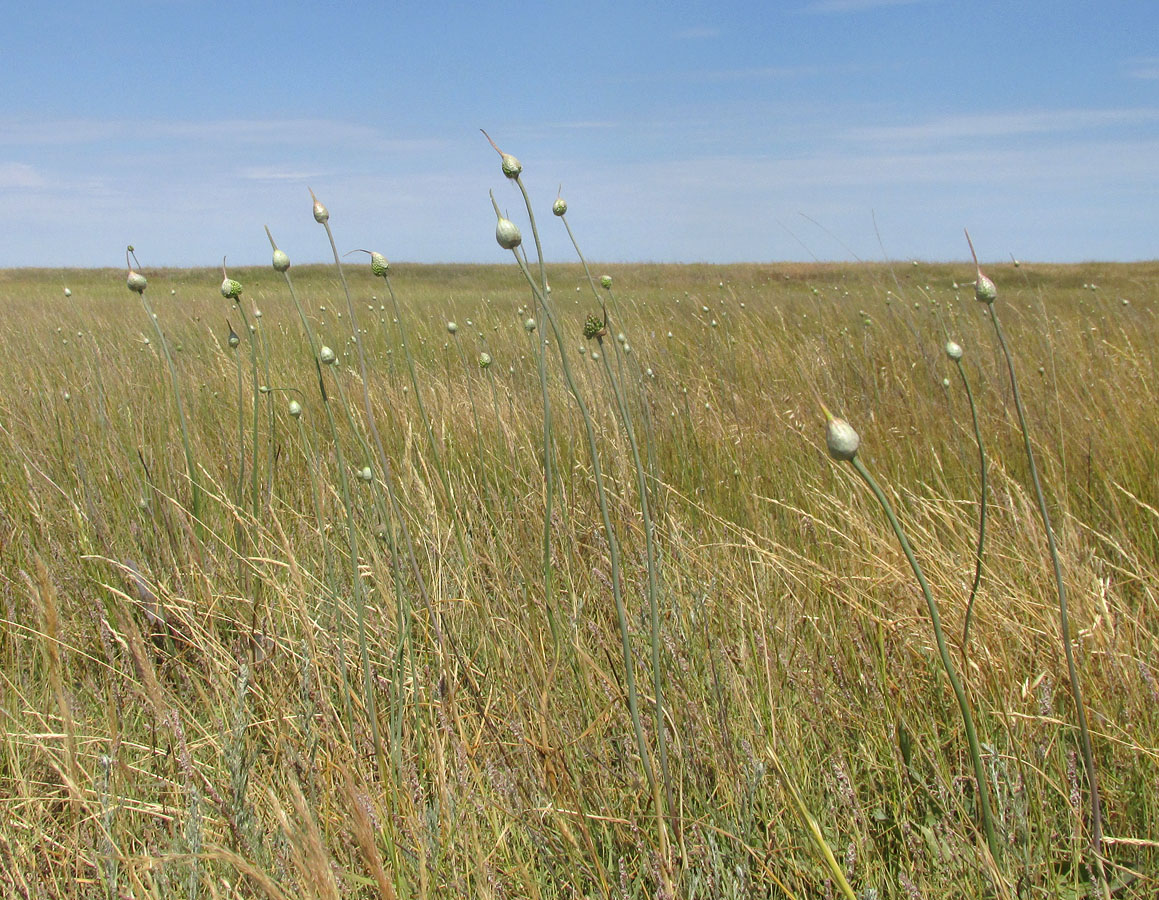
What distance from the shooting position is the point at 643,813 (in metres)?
1.41

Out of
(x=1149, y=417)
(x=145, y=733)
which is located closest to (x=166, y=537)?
(x=145, y=733)

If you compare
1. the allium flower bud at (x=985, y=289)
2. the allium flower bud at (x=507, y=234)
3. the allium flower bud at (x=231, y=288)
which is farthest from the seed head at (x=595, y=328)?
the allium flower bud at (x=231, y=288)

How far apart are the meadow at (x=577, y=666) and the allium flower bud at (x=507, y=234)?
0.21 m

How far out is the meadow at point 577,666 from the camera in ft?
4.18

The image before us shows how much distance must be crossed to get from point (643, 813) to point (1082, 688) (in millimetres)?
953

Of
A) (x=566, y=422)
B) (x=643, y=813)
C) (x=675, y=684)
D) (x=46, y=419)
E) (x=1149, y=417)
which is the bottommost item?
(x=643, y=813)

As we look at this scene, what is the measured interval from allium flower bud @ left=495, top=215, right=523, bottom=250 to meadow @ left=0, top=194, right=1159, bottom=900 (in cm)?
21

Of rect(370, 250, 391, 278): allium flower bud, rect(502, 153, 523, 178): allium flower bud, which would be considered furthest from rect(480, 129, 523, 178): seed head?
rect(370, 250, 391, 278): allium flower bud

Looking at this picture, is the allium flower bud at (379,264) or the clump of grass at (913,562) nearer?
the clump of grass at (913,562)

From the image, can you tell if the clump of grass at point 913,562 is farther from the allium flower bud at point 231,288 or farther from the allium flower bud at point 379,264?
the allium flower bud at point 231,288

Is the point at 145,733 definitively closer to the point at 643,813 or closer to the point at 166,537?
the point at 166,537

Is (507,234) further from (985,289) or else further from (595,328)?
(985,289)

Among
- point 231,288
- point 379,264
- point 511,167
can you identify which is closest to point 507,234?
point 511,167

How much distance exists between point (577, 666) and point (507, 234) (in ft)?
3.23
